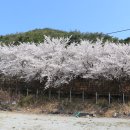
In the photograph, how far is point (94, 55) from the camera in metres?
27.8

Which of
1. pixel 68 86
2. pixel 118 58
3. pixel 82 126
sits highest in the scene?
pixel 118 58

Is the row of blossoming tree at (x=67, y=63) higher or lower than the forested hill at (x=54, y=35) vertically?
lower

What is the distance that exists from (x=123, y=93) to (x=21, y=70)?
8.49m

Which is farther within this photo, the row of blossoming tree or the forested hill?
the forested hill

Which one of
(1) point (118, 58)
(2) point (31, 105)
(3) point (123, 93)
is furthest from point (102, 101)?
(2) point (31, 105)

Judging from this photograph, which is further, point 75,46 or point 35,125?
point 75,46

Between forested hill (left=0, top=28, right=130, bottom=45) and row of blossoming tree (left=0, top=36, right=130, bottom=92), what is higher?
forested hill (left=0, top=28, right=130, bottom=45)

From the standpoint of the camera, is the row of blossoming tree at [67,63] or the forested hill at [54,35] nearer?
the row of blossoming tree at [67,63]

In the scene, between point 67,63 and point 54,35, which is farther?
point 54,35

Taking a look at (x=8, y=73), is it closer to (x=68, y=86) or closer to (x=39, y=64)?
(x=39, y=64)

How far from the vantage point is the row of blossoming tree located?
86.5 ft

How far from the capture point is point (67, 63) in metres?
28.1

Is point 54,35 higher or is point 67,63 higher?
point 54,35

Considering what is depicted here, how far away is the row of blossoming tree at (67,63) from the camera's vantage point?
2638cm
